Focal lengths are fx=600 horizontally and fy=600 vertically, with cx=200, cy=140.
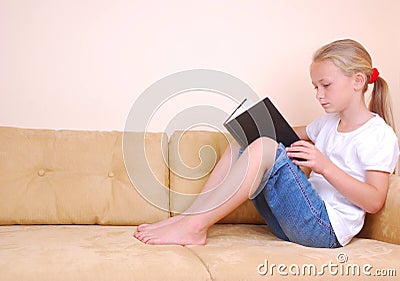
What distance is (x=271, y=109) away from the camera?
2.00 m

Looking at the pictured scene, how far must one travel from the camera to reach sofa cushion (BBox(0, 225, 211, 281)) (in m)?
1.48

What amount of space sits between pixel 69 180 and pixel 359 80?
3.50 ft

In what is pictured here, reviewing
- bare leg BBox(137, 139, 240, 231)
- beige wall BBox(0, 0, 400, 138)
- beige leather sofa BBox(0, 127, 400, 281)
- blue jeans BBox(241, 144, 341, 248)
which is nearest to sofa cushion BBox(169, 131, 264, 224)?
beige leather sofa BBox(0, 127, 400, 281)

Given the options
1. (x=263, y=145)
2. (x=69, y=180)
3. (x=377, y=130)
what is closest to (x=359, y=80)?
(x=377, y=130)

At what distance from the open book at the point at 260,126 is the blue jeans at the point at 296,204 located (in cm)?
11

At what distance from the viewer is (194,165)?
224 cm

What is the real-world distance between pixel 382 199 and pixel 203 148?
2.28 ft

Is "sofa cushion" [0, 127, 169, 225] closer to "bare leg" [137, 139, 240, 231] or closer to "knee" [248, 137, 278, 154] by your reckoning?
"bare leg" [137, 139, 240, 231]

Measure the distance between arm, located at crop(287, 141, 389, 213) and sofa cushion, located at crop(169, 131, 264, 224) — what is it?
1.43 feet

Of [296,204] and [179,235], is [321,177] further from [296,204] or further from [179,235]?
[179,235]

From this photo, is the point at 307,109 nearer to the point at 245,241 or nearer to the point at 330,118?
the point at 330,118

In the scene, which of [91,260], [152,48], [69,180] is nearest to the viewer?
[91,260]

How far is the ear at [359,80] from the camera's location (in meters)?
Answer: 2.02

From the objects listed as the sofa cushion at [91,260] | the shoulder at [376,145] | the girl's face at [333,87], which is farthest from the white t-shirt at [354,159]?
the sofa cushion at [91,260]
